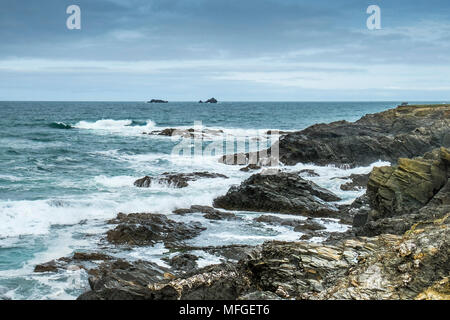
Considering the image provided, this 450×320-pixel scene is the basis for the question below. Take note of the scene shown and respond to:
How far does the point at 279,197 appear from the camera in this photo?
18.2 m

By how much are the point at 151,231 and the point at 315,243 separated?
Result: 740 cm

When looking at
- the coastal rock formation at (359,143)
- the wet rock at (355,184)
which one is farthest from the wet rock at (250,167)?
the wet rock at (355,184)

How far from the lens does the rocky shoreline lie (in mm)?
5820

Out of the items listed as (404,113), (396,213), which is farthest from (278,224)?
(404,113)

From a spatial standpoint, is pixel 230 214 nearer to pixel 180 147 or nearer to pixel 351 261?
pixel 351 261

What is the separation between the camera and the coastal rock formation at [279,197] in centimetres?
1758

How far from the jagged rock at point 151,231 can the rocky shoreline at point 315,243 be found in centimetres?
4

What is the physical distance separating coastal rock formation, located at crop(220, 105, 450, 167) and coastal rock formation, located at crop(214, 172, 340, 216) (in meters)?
10.6

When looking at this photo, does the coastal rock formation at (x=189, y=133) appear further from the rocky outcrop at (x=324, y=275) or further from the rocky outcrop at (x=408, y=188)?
the rocky outcrop at (x=324, y=275)

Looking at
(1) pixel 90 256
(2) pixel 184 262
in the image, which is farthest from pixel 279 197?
(1) pixel 90 256

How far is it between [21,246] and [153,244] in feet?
13.8

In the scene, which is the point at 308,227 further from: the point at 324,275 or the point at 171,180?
the point at 171,180

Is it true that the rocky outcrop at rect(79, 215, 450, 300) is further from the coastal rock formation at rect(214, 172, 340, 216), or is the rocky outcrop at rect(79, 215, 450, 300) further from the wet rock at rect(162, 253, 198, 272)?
the coastal rock formation at rect(214, 172, 340, 216)

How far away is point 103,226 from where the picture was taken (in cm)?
1516
